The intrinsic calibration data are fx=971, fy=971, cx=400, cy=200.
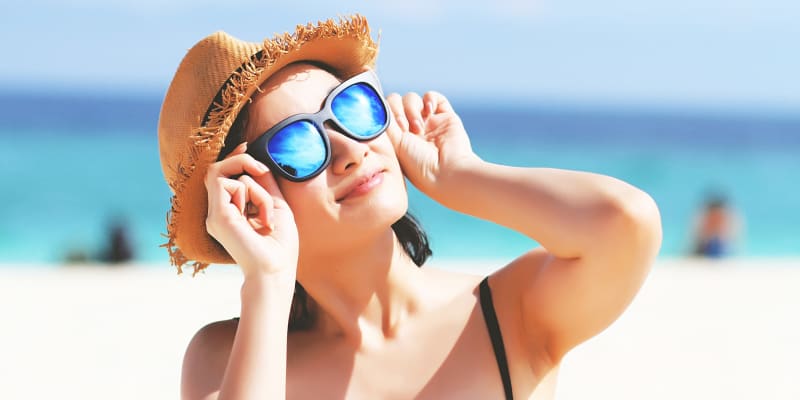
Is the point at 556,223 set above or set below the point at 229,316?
above

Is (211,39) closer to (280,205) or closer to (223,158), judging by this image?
(223,158)

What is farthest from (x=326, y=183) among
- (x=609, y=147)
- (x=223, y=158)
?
(x=609, y=147)

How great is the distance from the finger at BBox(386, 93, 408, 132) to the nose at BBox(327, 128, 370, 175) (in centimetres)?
30

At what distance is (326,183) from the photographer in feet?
8.41

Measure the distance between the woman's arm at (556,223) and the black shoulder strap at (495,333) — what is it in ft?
0.18

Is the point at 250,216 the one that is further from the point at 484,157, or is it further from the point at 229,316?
the point at 484,157

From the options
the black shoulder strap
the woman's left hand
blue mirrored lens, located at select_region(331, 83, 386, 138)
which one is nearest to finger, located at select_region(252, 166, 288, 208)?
blue mirrored lens, located at select_region(331, 83, 386, 138)

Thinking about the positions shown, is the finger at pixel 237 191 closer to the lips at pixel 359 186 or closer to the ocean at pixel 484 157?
the lips at pixel 359 186

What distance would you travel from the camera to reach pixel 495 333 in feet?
8.84

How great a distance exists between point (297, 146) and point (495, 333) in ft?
2.47

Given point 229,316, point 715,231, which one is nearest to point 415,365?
point 229,316

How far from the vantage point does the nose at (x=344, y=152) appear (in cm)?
255

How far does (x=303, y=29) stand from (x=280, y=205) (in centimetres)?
49

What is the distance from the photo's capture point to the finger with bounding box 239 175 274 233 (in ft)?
8.13
